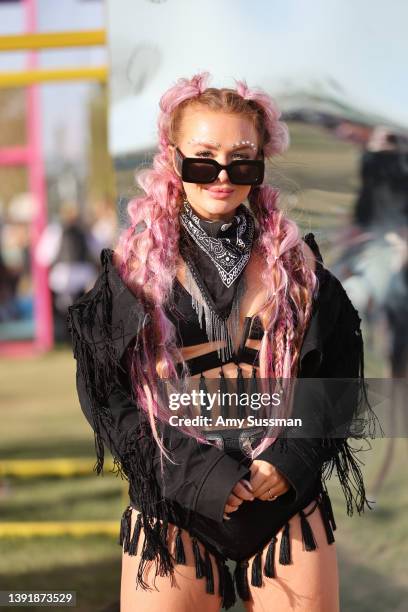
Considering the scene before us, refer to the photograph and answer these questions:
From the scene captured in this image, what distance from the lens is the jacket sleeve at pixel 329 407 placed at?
6.17 ft

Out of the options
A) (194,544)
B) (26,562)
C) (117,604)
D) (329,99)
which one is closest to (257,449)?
(194,544)

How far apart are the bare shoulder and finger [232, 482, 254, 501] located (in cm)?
50

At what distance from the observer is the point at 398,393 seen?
223cm

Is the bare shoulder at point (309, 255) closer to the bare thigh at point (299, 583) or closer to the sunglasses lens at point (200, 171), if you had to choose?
the sunglasses lens at point (200, 171)

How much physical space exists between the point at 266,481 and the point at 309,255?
503mm

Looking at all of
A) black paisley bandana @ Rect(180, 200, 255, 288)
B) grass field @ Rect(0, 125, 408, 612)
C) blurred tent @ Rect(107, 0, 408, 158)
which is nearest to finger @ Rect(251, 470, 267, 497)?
black paisley bandana @ Rect(180, 200, 255, 288)

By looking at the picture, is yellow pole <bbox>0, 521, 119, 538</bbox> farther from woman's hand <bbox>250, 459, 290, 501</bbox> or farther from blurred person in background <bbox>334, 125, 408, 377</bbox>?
woman's hand <bbox>250, 459, 290, 501</bbox>

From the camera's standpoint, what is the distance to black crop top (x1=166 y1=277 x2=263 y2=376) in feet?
6.18

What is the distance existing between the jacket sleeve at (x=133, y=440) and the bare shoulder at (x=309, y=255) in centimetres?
42

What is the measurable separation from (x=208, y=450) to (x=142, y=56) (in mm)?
1094

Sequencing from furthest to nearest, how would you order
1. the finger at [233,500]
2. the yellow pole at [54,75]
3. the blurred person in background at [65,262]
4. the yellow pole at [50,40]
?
the blurred person in background at [65,262], the yellow pole at [54,75], the yellow pole at [50,40], the finger at [233,500]

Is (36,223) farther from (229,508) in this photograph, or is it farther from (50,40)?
(229,508)

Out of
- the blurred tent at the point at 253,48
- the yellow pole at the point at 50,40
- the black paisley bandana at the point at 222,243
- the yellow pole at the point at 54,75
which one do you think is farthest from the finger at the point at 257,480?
the yellow pole at the point at 54,75

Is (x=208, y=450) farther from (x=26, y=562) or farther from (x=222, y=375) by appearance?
(x=26, y=562)
